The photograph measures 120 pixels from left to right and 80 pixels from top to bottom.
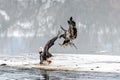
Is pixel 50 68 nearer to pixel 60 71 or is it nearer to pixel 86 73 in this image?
pixel 60 71

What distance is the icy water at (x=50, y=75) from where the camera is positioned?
37.3 m

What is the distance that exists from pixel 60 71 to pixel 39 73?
2604 millimetres

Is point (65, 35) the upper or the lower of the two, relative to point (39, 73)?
upper

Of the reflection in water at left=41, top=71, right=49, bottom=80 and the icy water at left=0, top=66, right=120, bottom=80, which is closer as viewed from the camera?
the icy water at left=0, top=66, right=120, bottom=80

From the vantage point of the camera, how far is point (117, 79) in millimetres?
36156

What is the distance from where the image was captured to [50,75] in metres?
39.8

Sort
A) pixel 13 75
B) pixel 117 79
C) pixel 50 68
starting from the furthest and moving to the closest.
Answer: pixel 50 68 → pixel 13 75 → pixel 117 79

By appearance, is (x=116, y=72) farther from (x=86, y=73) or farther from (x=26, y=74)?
(x=26, y=74)

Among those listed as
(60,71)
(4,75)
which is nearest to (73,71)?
(60,71)

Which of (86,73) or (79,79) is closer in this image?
(79,79)

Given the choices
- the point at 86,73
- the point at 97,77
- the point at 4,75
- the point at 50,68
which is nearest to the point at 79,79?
the point at 97,77

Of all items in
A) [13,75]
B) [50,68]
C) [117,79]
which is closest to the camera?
[117,79]

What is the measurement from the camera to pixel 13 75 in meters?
39.7

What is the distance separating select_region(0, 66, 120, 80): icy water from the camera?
37344 millimetres
